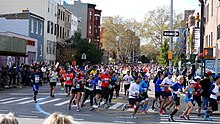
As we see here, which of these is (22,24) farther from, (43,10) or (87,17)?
(87,17)

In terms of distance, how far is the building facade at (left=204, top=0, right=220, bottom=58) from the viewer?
36625 mm

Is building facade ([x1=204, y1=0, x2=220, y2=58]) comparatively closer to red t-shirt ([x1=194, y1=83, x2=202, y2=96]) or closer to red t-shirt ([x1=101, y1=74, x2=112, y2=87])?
red t-shirt ([x1=101, y1=74, x2=112, y2=87])

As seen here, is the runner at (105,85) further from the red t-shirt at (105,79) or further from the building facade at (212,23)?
the building facade at (212,23)

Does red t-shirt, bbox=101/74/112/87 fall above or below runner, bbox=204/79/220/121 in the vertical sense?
above

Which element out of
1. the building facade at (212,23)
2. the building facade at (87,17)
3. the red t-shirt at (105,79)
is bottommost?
the red t-shirt at (105,79)

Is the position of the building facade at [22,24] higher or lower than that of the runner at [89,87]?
higher

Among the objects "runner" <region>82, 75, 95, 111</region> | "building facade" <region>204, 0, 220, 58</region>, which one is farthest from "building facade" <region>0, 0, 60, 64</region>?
"runner" <region>82, 75, 95, 111</region>

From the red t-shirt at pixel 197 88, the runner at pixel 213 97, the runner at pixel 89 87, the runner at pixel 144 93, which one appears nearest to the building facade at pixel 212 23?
the runner at pixel 144 93

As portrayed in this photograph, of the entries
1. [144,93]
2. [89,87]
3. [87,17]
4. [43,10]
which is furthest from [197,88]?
[87,17]

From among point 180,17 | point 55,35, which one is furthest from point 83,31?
point 55,35

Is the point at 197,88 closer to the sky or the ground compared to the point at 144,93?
closer to the sky

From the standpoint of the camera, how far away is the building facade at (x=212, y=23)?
3662 centimetres

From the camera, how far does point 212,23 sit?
39781mm

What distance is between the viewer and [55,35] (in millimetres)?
63250
